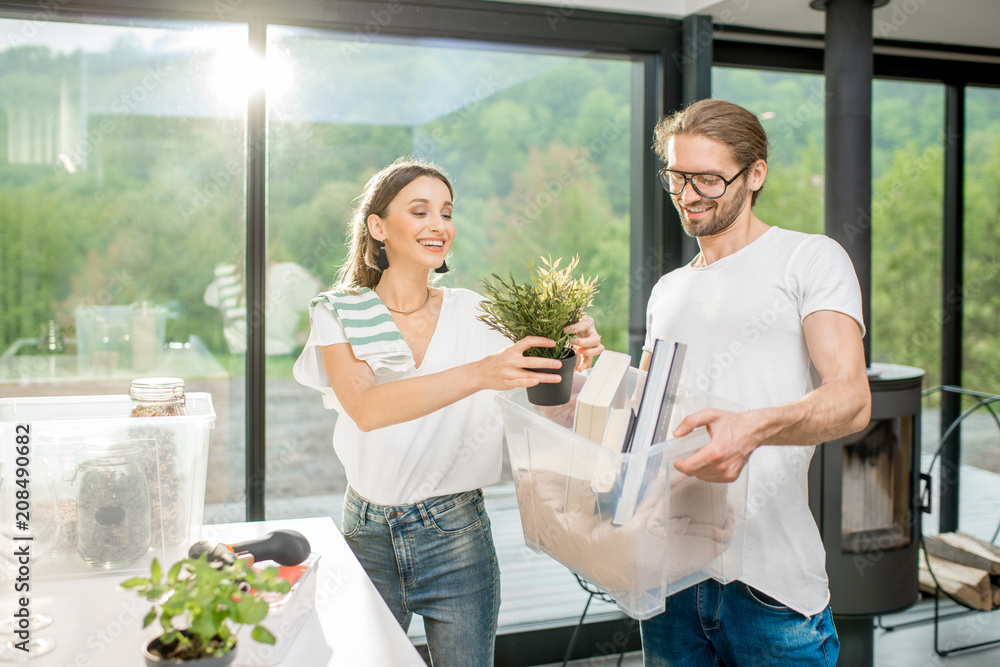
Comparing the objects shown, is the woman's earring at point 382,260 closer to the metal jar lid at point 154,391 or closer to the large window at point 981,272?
the metal jar lid at point 154,391

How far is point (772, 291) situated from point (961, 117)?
101 inches

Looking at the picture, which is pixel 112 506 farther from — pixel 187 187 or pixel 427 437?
pixel 187 187

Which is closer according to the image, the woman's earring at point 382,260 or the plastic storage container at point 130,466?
the plastic storage container at point 130,466

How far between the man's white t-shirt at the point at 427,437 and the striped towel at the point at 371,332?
31 millimetres

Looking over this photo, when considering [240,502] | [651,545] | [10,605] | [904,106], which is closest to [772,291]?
[651,545]

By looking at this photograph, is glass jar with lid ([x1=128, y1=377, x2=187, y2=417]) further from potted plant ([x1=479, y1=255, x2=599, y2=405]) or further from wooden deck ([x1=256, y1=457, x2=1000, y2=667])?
wooden deck ([x1=256, y1=457, x2=1000, y2=667])

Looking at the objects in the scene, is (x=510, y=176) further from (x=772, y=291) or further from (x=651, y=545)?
(x=651, y=545)

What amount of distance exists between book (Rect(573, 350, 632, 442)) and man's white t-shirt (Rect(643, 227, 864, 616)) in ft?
1.23

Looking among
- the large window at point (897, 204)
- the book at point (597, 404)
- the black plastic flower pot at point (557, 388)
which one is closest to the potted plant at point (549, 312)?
the black plastic flower pot at point (557, 388)

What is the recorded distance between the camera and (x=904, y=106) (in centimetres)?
335

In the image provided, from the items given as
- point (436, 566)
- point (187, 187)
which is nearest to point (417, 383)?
point (436, 566)

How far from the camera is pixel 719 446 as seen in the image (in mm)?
1057

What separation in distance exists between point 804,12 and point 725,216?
4.74 ft

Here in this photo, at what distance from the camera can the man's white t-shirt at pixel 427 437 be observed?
1.61 meters
